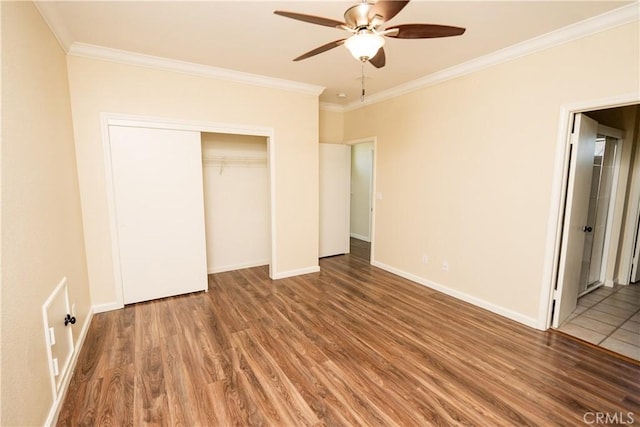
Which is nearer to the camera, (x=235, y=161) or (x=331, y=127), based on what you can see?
(x=235, y=161)

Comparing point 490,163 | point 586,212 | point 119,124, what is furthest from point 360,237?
point 119,124

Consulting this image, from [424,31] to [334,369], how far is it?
2486 mm

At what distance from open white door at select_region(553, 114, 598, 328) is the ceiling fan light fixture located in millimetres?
2177

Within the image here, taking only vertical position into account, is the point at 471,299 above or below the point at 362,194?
below

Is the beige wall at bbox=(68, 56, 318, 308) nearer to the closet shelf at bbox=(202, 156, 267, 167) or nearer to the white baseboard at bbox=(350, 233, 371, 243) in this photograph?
the closet shelf at bbox=(202, 156, 267, 167)

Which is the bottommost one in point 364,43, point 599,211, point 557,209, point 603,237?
point 603,237

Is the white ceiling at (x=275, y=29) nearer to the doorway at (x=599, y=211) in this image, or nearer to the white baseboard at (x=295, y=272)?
the doorway at (x=599, y=211)

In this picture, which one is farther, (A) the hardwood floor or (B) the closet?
(B) the closet

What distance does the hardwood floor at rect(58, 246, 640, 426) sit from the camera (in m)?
1.90

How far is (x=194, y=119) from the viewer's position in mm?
3580

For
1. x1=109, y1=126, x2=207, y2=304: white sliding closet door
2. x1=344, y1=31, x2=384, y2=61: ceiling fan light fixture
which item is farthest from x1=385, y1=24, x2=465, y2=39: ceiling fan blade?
x1=109, y1=126, x2=207, y2=304: white sliding closet door

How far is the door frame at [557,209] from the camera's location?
103 inches

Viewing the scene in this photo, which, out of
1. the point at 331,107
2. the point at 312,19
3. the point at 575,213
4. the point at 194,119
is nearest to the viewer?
the point at 312,19

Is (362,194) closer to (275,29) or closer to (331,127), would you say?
(331,127)
